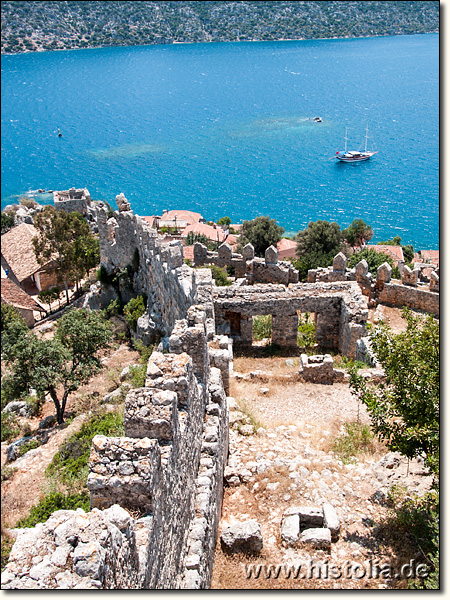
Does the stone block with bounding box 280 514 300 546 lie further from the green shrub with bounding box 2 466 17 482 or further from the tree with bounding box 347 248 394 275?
the tree with bounding box 347 248 394 275

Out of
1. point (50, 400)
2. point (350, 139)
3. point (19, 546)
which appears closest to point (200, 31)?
point (350, 139)

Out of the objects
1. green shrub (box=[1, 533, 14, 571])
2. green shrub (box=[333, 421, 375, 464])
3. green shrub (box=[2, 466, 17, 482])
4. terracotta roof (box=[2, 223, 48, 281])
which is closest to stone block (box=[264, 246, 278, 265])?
green shrub (box=[333, 421, 375, 464])

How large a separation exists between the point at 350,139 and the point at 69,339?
290 ft

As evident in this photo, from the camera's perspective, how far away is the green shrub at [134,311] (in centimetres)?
2186

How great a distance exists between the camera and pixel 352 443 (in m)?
11.3

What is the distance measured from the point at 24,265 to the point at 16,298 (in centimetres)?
793

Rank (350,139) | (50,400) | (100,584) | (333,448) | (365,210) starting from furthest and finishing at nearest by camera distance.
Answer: (350,139) → (365,210) → (50,400) → (333,448) → (100,584)

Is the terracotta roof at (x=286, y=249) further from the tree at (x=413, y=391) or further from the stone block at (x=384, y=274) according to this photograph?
the tree at (x=413, y=391)

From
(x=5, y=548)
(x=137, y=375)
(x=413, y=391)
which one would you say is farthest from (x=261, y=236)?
(x=413, y=391)

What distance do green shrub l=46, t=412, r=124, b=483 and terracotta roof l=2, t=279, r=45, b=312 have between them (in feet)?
69.7

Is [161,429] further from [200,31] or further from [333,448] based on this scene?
[200,31]

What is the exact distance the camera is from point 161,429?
20.2 ft

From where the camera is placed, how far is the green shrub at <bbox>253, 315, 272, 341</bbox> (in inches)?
773

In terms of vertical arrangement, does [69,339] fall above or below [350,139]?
below
